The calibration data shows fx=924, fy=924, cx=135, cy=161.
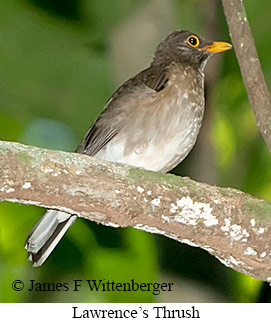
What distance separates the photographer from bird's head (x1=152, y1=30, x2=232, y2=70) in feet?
19.4

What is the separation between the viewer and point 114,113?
5.34m

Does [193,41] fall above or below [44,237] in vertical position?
above

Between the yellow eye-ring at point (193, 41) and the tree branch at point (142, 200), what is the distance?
2.09 meters

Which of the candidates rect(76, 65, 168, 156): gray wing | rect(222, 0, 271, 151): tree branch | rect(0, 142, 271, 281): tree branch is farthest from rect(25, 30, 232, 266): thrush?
rect(0, 142, 271, 281): tree branch

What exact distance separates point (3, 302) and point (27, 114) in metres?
1.54

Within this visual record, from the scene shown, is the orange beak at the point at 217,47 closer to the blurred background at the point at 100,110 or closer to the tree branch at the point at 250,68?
the blurred background at the point at 100,110

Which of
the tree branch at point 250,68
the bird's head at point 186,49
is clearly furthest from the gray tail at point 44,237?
the bird's head at point 186,49

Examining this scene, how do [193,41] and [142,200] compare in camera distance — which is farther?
[193,41]

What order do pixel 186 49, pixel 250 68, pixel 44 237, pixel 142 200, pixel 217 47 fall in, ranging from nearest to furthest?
1. pixel 142 200
2. pixel 250 68
3. pixel 44 237
4. pixel 217 47
5. pixel 186 49

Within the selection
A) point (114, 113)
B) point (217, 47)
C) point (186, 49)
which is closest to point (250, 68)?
point (114, 113)

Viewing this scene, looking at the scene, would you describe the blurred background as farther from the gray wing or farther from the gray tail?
the gray tail

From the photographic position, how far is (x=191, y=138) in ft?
17.7

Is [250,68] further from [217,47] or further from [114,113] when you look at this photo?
[217,47]

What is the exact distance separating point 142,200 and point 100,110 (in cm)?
260
